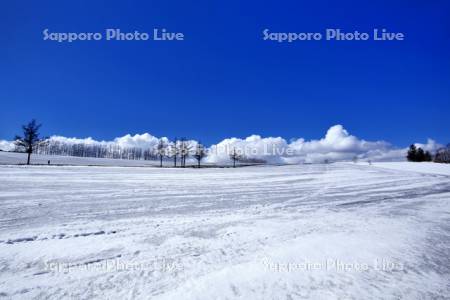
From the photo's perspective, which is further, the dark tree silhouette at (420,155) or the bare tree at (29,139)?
the dark tree silhouette at (420,155)

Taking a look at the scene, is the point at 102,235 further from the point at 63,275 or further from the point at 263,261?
the point at 263,261

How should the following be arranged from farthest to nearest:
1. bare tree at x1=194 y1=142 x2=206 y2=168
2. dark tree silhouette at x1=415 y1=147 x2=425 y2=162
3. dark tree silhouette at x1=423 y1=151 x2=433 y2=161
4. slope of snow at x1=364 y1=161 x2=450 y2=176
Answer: dark tree silhouette at x1=423 y1=151 x2=433 y2=161, dark tree silhouette at x1=415 y1=147 x2=425 y2=162, bare tree at x1=194 y1=142 x2=206 y2=168, slope of snow at x1=364 y1=161 x2=450 y2=176

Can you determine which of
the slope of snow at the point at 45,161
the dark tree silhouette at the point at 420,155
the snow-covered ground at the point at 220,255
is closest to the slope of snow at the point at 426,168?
the snow-covered ground at the point at 220,255

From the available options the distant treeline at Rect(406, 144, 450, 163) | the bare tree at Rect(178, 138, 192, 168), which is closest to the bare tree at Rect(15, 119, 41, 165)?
the bare tree at Rect(178, 138, 192, 168)

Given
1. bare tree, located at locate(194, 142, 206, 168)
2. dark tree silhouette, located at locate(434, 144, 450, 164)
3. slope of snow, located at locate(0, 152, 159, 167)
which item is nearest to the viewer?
slope of snow, located at locate(0, 152, 159, 167)

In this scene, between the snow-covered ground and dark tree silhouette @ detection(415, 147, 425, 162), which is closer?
the snow-covered ground

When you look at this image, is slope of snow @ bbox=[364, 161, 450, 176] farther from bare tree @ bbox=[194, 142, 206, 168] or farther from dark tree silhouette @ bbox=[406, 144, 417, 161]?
dark tree silhouette @ bbox=[406, 144, 417, 161]

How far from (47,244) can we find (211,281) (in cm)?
341

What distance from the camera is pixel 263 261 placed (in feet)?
12.7

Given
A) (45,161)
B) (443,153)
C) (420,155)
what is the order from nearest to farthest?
1. (45,161)
2. (420,155)
3. (443,153)

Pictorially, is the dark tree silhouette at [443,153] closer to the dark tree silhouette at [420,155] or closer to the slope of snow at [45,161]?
the dark tree silhouette at [420,155]

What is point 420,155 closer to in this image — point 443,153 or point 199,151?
point 443,153

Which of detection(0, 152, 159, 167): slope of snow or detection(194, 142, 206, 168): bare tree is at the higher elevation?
detection(194, 142, 206, 168): bare tree

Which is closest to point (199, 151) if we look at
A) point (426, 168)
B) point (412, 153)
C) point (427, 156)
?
point (426, 168)
